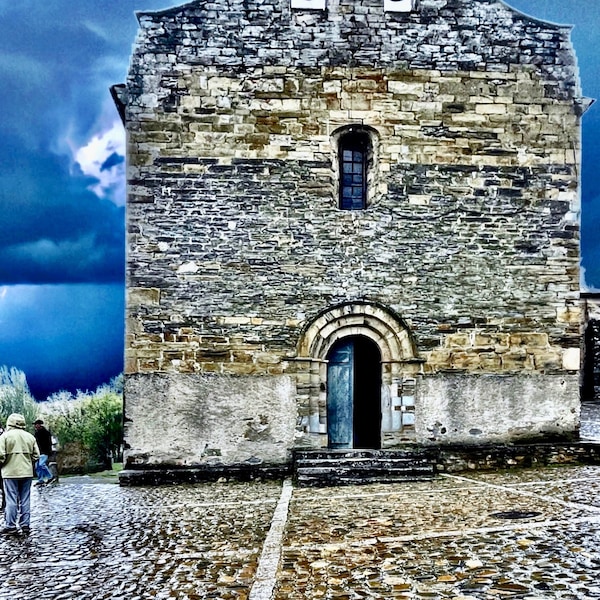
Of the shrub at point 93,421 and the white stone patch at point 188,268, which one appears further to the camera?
the shrub at point 93,421

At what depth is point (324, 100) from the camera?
12750 millimetres

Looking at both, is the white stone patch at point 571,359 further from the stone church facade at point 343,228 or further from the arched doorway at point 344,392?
the arched doorway at point 344,392

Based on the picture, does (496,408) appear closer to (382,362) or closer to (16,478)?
(382,362)

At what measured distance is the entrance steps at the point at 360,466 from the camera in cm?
1143

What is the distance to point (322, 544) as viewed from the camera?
6.96 meters

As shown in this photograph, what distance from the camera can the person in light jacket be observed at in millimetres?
8695

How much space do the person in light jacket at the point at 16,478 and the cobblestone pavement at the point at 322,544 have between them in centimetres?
27

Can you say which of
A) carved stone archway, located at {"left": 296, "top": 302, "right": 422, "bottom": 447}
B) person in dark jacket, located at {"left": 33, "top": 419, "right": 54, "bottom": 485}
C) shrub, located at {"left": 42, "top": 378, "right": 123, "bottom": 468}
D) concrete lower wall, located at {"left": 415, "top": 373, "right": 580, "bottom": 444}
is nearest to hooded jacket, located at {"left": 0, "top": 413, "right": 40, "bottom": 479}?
person in dark jacket, located at {"left": 33, "top": 419, "right": 54, "bottom": 485}

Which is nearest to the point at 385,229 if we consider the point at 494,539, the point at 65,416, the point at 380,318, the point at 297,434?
the point at 380,318

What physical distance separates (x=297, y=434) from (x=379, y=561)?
20.1ft

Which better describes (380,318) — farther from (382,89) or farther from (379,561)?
(379,561)

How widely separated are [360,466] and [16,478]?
549 centimetres

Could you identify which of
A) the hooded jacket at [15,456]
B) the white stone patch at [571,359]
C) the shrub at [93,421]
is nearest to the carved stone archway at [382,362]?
the white stone patch at [571,359]

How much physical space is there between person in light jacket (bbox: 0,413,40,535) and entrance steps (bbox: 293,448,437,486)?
4340mm
